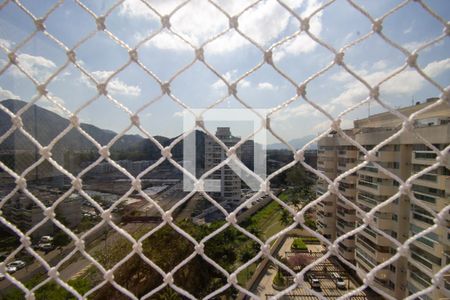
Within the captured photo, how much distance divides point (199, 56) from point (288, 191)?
7.11m

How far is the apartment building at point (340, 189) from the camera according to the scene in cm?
507

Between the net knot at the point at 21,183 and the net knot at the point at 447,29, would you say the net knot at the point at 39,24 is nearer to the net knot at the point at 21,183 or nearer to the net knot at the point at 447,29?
the net knot at the point at 21,183

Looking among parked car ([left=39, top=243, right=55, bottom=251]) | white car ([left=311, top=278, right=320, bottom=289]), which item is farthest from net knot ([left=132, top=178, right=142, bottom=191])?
white car ([left=311, top=278, right=320, bottom=289])

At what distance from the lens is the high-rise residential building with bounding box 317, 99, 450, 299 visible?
2.42 m

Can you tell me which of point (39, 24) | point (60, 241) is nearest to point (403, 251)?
point (39, 24)

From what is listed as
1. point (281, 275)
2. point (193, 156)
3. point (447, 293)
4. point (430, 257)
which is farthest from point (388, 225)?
point (447, 293)

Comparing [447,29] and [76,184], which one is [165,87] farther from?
[447,29]

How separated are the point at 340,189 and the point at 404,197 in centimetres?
175

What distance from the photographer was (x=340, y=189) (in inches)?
207

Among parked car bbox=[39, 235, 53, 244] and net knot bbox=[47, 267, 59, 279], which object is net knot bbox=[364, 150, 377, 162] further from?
parked car bbox=[39, 235, 53, 244]

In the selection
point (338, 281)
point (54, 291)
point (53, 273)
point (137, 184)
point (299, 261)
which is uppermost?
point (137, 184)

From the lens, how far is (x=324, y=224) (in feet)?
20.7

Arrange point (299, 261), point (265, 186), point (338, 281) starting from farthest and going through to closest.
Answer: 1. point (299, 261)
2. point (338, 281)
3. point (265, 186)

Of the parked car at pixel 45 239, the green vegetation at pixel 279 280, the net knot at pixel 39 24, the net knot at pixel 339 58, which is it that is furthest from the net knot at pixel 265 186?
the green vegetation at pixel 279 280
